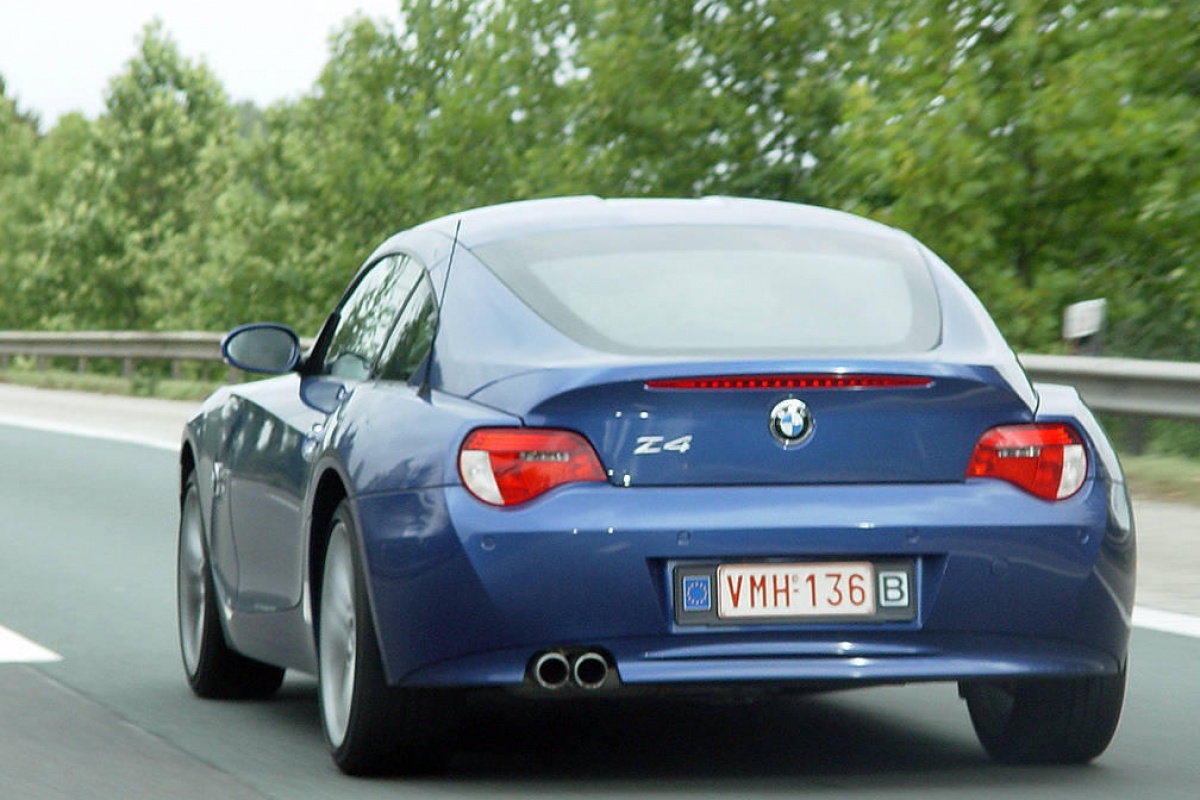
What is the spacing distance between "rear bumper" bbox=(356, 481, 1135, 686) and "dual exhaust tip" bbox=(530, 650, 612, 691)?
0.09 feet

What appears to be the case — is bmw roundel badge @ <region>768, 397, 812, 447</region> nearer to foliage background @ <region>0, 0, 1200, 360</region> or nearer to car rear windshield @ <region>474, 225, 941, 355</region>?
car rear windshield @ <region>474, 225, 941, 355</region>

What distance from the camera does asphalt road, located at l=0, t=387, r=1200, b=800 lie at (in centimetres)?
594

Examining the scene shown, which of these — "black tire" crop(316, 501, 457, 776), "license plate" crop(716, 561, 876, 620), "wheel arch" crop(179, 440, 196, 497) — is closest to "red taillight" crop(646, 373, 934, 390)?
"license plate" crop(716, 561, 876, 620)

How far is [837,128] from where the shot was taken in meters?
22.7

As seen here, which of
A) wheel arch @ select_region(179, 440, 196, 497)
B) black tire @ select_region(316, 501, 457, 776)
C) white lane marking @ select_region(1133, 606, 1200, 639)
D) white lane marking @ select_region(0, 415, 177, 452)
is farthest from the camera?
white lane marking @ select_region(0, 415, 177, 452)

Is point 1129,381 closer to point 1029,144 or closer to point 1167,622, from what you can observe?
point 1167,622

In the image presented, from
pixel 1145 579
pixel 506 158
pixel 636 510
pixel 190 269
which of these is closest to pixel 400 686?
pixel 636 510

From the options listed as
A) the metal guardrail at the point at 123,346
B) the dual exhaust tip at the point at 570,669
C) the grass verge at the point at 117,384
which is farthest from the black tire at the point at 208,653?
the grass verge at the point at 117,384

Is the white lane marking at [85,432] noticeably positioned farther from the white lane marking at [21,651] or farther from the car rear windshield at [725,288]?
the car rear windshield at [725,288]

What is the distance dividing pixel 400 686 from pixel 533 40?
1463 inches

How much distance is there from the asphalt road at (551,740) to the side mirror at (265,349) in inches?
38.7

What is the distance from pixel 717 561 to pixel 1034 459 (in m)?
0.76

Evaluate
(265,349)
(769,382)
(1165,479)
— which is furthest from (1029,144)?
(769,382)

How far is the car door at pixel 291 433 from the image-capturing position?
666 cm
